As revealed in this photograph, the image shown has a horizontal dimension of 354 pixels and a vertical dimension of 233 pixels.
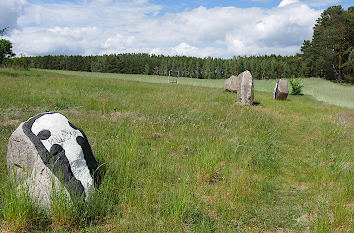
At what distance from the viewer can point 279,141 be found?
773 cm

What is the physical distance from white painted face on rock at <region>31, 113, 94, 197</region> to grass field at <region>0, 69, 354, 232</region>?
1.02 ft

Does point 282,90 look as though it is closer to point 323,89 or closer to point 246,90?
point 246,90

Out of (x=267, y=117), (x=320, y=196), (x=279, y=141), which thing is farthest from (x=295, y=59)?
(x=320, y=196)

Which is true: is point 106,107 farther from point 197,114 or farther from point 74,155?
point 74,155

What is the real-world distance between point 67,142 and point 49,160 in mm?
354

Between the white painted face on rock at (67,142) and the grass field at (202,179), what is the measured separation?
1.02ft

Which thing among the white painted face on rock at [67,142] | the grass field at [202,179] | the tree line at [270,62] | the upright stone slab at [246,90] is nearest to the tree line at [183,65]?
the tree line at [270,62]

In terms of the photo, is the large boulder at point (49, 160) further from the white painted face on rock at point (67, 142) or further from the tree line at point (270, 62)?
the tree line at point (270, 62)

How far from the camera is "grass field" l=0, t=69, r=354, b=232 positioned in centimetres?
331

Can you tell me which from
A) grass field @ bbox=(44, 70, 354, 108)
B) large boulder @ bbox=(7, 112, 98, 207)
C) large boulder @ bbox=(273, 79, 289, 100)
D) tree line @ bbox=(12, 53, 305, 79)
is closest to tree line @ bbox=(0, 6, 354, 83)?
tree line @ bbox=(12, 53, 305, 79)

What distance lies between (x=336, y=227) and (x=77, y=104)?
10312mm

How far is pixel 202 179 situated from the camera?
466 cm

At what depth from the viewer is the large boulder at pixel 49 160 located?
3.40 m

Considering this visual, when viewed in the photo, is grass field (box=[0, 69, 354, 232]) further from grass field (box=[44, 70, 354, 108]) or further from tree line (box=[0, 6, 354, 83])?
tree line (box=[0, 6, 354, 83])
